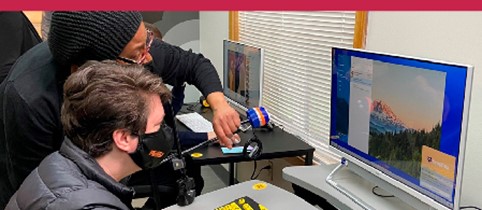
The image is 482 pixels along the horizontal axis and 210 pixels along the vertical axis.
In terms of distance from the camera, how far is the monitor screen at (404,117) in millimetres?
1212

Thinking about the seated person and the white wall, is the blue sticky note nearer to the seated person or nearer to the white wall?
the white wall

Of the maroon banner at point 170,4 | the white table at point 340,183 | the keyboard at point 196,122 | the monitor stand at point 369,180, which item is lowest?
the keyboard at point 196,122

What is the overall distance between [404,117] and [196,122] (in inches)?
58.9

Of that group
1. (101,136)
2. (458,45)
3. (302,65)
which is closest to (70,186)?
(101,136)

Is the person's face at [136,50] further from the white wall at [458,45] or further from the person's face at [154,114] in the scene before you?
the white wall at [458,45]

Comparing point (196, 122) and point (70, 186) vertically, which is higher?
point (70, 186)

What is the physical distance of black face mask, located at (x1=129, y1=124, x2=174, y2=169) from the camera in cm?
117

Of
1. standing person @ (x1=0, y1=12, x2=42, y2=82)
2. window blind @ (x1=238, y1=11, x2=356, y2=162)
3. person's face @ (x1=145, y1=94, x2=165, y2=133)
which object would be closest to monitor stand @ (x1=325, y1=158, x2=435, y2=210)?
window blind @ (x1=238, y1=11, x2=356, y2=162)

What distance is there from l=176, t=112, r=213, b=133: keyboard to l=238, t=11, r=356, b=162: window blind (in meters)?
0.43

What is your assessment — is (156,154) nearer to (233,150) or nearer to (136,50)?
(136,50)

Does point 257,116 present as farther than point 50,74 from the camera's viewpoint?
Yes

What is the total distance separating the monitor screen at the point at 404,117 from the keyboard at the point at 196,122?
3.19 ft

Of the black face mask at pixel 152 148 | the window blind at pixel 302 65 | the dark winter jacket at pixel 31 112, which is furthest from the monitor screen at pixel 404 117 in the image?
A: the dark winter jacket at pixel 31 112

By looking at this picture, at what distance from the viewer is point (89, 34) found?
4.11 ft
